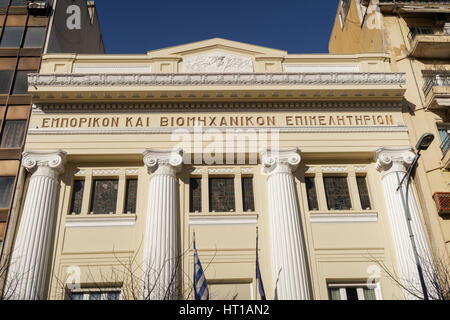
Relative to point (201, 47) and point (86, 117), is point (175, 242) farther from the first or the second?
point (201, 47)

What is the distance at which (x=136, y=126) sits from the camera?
59.2 feet

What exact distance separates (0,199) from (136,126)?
5528 millimetres

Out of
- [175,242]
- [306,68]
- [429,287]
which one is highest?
[306,68]

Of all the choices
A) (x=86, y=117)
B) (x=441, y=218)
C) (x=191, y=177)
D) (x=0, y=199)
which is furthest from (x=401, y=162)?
(x=0, y=199)

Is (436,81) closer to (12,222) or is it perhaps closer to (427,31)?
(427,31)

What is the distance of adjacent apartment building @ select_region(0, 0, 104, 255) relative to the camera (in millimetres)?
17391

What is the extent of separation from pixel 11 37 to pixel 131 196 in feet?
33.2

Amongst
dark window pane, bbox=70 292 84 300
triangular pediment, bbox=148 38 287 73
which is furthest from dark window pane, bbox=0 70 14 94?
dark window pane, bbox=70 292 84 300

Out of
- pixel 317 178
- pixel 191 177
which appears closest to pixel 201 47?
pixel 191 177

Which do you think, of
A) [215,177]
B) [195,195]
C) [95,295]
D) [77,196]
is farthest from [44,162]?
[215,177]
